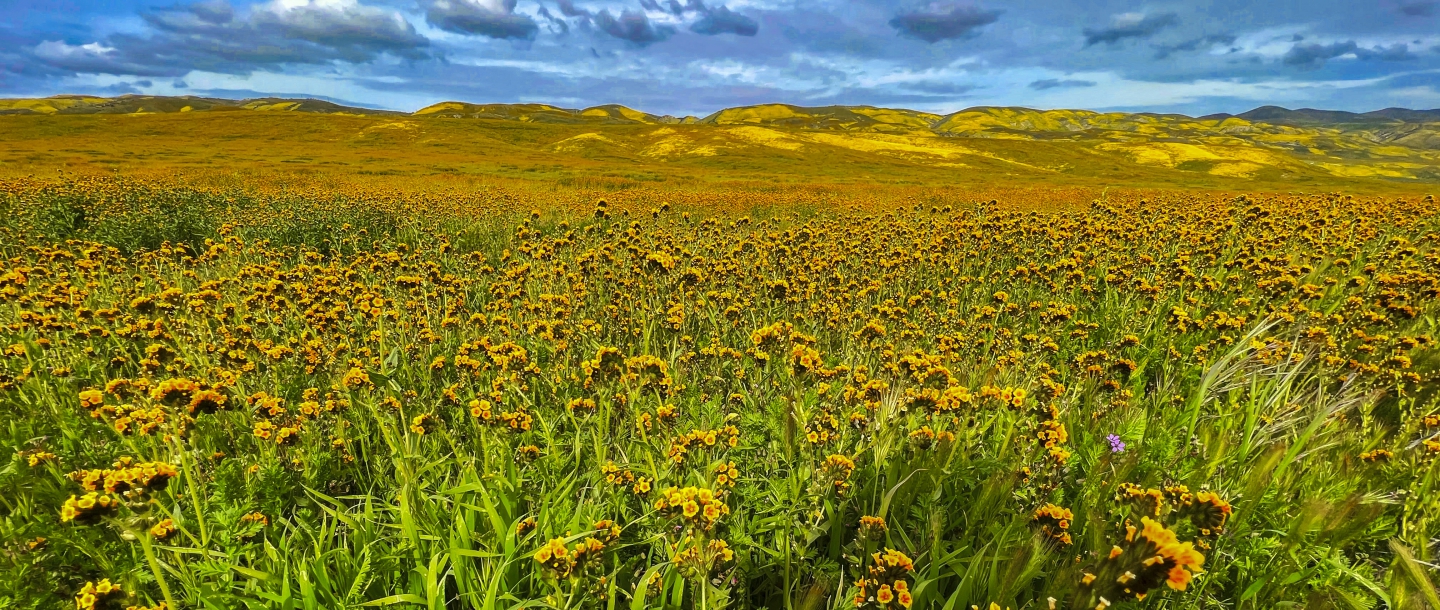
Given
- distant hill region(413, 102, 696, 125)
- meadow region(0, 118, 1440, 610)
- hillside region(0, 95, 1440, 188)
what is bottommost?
meadow region(0, 118, 1440, 610)

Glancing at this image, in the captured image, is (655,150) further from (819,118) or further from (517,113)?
(517,113)

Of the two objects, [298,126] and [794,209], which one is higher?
[298,126]

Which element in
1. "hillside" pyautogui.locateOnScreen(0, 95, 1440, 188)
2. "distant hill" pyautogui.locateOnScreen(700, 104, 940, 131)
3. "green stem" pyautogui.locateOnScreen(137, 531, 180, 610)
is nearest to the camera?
"green stem" pyautogui.locateOnScreen(137, 531, 180, 610)

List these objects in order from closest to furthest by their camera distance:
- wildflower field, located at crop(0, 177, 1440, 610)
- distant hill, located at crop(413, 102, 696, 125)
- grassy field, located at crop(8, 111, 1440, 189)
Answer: wildflower field, located at crop(0, 177, 1440, 610) → grassy field, located at crop(8, 111, 1440, 189) → distant hill, located at crop(413, 102, 696, 125)

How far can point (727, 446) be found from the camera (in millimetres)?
3492

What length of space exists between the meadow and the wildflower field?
0.03m

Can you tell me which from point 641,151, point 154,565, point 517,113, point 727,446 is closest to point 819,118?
point 517,113

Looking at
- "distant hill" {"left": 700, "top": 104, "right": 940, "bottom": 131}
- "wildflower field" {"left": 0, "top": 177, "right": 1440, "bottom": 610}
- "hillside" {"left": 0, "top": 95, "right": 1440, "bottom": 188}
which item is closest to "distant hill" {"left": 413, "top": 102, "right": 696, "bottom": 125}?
"distant hill" {"left": 700, "top": 104, "right": 940, "bottom": 131}

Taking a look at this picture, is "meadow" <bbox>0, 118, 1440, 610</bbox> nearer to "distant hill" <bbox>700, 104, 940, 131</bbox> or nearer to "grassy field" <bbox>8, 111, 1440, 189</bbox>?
"grassy field" <bbox>8, 111, 1440, 189</bbox>

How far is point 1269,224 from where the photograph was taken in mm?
9227

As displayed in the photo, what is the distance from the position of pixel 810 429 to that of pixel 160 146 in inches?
3333

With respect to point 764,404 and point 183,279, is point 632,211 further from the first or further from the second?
point 764,404

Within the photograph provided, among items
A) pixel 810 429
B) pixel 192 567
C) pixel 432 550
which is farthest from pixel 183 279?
pixel 810 429

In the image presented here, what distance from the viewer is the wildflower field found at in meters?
2.27
